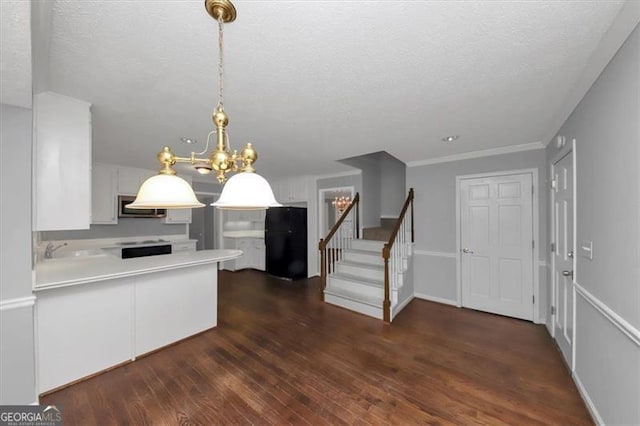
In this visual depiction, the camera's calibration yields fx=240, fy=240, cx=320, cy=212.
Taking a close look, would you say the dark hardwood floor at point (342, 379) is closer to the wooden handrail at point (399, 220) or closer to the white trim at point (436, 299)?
the white trim at point (436, 299)

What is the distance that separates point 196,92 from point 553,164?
3689 millimetres

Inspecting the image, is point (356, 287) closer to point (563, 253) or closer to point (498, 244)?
point (498, 244)

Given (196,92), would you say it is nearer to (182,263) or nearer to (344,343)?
(182,263)

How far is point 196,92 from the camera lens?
184cm

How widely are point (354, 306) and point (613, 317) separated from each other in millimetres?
2603

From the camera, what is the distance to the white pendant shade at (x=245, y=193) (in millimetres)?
1162

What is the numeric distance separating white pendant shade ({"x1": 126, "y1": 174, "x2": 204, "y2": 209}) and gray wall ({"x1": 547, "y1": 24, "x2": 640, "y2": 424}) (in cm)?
231

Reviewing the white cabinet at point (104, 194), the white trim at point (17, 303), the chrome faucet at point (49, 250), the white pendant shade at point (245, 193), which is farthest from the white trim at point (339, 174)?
the chrome faucet at point (49, 250)

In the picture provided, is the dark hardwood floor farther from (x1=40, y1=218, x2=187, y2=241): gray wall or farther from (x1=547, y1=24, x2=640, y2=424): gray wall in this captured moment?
(x1=40, y1=218, x2=187, y2=241): gray wall

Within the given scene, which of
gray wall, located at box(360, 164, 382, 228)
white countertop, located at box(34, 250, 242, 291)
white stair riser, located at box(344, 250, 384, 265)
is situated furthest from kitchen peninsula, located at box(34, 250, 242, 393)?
gray wall, located at box(360, 164, 382, 228)

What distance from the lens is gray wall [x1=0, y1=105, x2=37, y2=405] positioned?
5.07ft

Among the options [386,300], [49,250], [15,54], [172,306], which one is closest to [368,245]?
[386,300]

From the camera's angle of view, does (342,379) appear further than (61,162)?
Yes

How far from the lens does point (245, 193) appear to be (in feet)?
3.85
